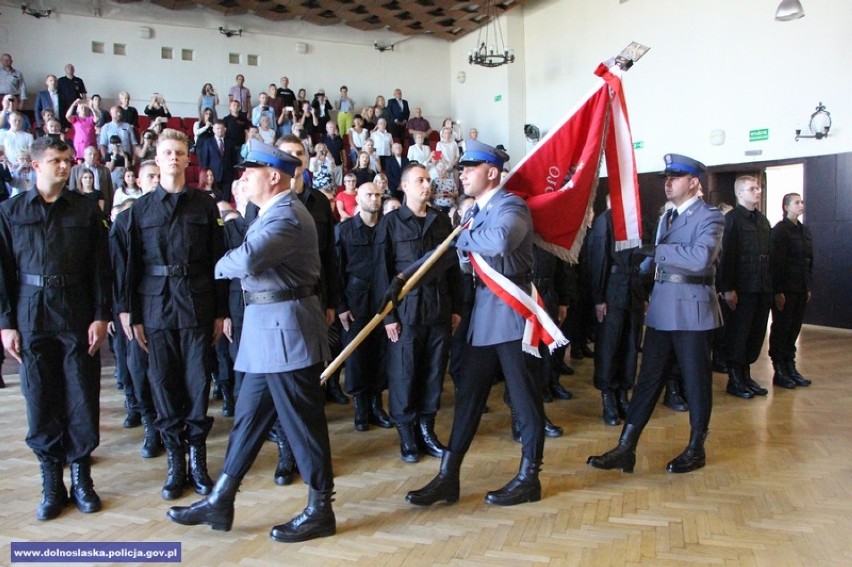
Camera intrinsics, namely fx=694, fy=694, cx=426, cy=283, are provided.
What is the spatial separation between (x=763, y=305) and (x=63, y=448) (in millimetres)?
4989

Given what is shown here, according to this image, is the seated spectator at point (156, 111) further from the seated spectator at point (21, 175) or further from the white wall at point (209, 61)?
the seated spectator at point (21, 175)

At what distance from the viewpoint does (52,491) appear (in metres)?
3.17

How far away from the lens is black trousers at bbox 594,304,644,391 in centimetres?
469

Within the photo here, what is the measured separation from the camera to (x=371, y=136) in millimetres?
13703

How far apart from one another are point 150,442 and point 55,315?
1158 millimetres

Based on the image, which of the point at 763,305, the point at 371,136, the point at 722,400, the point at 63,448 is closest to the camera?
the point at 63,448

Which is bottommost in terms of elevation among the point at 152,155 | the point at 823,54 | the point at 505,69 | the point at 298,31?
the point at 152,155

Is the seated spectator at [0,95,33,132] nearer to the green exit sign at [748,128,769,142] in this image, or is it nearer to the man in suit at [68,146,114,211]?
the man in suit at [68,146,114,211]

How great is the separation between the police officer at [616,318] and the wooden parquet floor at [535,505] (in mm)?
237

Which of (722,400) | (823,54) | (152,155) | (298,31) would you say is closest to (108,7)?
(298,31)

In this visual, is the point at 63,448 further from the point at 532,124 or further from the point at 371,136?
the point at 532,124

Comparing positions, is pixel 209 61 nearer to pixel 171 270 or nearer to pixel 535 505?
pixel 171 270

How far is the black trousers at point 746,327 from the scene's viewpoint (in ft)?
17.6

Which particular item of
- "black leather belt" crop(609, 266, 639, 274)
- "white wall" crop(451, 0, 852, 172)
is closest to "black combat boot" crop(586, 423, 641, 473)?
"black leather belt" crop(609, 266, 639, 274)
